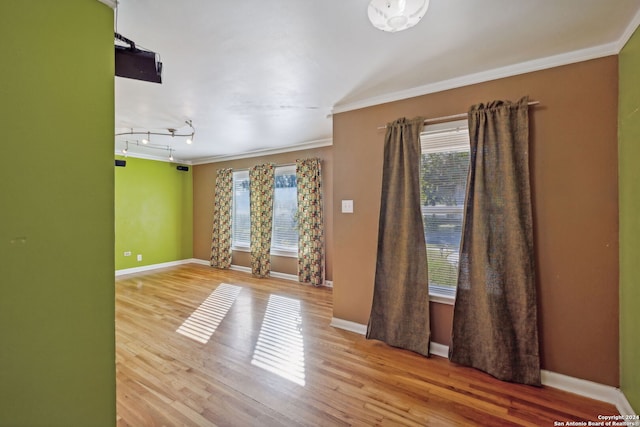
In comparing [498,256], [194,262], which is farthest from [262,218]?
[498,256]

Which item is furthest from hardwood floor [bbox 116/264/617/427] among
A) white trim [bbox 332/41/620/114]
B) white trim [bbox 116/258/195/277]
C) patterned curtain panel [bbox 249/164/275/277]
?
white trim [bbox 116/258/195/277]

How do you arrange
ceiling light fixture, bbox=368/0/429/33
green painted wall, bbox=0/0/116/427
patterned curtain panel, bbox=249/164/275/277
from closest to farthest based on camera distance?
green painted wall, bbox=0/0/116/427, ceiling light fixture, bbox=368/0/429/33, patterned curtain panel, bbox=249/164/275/277

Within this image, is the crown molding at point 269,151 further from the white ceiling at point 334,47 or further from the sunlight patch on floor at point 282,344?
the sunlight patch on floor at point 282,344

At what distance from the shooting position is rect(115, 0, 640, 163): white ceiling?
1568mm

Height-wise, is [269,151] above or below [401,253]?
above

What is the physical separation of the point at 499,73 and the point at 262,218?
4290 mm

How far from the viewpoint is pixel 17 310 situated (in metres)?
1.00

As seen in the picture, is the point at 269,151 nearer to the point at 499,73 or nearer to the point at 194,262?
the point at 194,262

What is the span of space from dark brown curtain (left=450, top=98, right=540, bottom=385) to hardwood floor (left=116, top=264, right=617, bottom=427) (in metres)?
0.22

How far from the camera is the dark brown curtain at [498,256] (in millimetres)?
2074

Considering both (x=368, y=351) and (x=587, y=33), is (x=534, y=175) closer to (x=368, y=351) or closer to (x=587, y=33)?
(x=587, y=33)

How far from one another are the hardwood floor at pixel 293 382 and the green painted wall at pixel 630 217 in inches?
15.2

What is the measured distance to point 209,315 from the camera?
3.42m

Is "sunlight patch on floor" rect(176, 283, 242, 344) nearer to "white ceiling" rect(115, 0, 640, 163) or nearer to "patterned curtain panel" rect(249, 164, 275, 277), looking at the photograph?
"patterned curtain panel" rect(249, 164, 275, 277)
